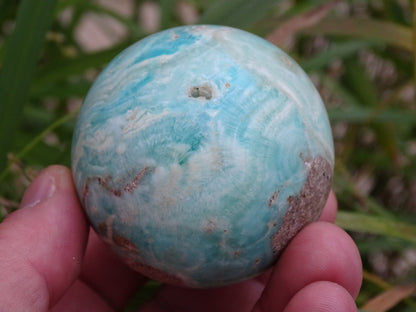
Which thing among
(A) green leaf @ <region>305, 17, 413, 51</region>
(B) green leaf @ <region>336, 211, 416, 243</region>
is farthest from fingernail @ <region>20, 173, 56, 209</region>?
(A) green leaf @ <region>305, 17, 413, 51</region>

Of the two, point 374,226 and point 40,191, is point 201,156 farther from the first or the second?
point 374,226

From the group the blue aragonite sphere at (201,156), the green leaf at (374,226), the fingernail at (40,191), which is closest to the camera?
the blue aragonite sphere at (201,156)

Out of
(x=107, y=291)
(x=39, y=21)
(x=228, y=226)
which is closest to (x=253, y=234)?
A: (x=228, y=226)

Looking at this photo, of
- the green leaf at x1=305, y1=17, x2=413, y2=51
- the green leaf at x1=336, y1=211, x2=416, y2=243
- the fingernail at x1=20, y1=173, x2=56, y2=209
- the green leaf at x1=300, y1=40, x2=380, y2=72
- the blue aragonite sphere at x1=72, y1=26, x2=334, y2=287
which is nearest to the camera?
the blue aragonite sphere at x1=72, y1=26, x2=334, y2=287

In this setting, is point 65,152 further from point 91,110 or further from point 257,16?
point 257,16

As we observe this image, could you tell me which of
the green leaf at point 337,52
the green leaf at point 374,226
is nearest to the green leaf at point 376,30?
the green leaf at point 337,52

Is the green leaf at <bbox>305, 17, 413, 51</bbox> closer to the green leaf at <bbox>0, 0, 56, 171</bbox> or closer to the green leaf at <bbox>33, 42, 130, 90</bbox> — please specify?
the green leaf at <bbox>33, 42, 130, 90</bbox>

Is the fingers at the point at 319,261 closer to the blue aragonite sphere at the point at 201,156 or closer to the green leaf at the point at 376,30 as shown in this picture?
the blue aragonite sphere at the point at 201,156

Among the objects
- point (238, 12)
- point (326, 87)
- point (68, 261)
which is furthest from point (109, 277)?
point (326, 87)
